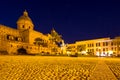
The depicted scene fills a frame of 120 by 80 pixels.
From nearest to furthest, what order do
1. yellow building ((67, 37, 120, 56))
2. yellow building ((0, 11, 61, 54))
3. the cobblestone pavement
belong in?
the cobblestone pavement → yellow building ((0, 11, 61, 54)) → yellow building ((67, 37, 120, 56))

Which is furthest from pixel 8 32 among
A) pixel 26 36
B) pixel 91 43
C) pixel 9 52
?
pixel 91 43

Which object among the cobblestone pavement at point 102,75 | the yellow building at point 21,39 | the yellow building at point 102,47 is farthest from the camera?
the yellow building at point 102,47

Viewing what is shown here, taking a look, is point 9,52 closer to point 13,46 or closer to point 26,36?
point 13,46

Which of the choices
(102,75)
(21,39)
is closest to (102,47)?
(21,39)

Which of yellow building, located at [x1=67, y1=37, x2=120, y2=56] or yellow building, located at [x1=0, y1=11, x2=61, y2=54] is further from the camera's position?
yellow building, located at [x1=67, y1=37, x2=120, y2=56]

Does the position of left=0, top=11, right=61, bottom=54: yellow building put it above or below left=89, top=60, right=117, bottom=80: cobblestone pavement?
above

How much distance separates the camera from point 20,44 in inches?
2074

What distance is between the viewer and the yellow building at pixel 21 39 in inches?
1897

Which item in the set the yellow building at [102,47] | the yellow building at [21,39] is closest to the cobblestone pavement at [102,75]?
the yellow building at [21,39]

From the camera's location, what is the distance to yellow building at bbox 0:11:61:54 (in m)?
48.2

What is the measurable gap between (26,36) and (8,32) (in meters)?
8.08

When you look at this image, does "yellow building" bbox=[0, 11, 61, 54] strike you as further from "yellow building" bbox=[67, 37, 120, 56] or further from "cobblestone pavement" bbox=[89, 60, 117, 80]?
"cobblestone pavement" bbox=[89, 60, 117, 80]

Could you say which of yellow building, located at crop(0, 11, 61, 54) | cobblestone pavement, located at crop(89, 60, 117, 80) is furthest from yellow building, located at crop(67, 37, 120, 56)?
cobblestone pavement, located at crop(89, 60, 117, 80)

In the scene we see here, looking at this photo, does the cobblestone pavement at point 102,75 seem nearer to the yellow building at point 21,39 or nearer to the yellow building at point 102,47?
the yellow building at point 21,39
